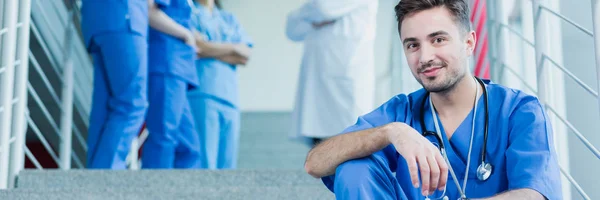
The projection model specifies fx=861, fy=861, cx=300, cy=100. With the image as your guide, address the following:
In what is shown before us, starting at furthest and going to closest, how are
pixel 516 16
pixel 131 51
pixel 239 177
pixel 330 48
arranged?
1. pixel 516 16
2. pixel 330 48
3. pixel 131 51
4. pixel 239 177

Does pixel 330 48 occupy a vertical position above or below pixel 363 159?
above

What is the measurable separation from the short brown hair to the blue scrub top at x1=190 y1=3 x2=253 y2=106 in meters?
1.60

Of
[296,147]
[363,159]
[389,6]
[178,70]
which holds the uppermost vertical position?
[389,6]

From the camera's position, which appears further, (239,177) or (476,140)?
(239,177)

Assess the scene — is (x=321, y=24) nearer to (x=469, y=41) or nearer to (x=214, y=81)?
(x=214, y=81)

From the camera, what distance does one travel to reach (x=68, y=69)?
2.64 metres

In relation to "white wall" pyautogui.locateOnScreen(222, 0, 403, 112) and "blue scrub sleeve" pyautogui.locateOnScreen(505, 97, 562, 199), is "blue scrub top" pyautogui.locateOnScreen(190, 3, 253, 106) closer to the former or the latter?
"blue scrub sleeve" pyautogui.locateOnScreen(505, 97, 562, 199)

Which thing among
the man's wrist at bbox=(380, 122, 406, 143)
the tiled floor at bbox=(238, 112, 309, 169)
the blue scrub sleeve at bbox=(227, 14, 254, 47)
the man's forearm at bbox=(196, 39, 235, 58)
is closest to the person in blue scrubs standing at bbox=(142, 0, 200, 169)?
the man's forearm at bbox=(196, 39, 235, 58)

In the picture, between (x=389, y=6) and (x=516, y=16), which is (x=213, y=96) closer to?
(x=516, y=16)

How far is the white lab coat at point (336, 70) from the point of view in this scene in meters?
2.94

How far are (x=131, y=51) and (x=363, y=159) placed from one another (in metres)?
1.18

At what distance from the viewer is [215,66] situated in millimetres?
3006

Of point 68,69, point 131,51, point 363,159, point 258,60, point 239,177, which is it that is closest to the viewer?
point 363,159

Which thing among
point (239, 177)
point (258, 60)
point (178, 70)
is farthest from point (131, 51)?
point (258, 60)
